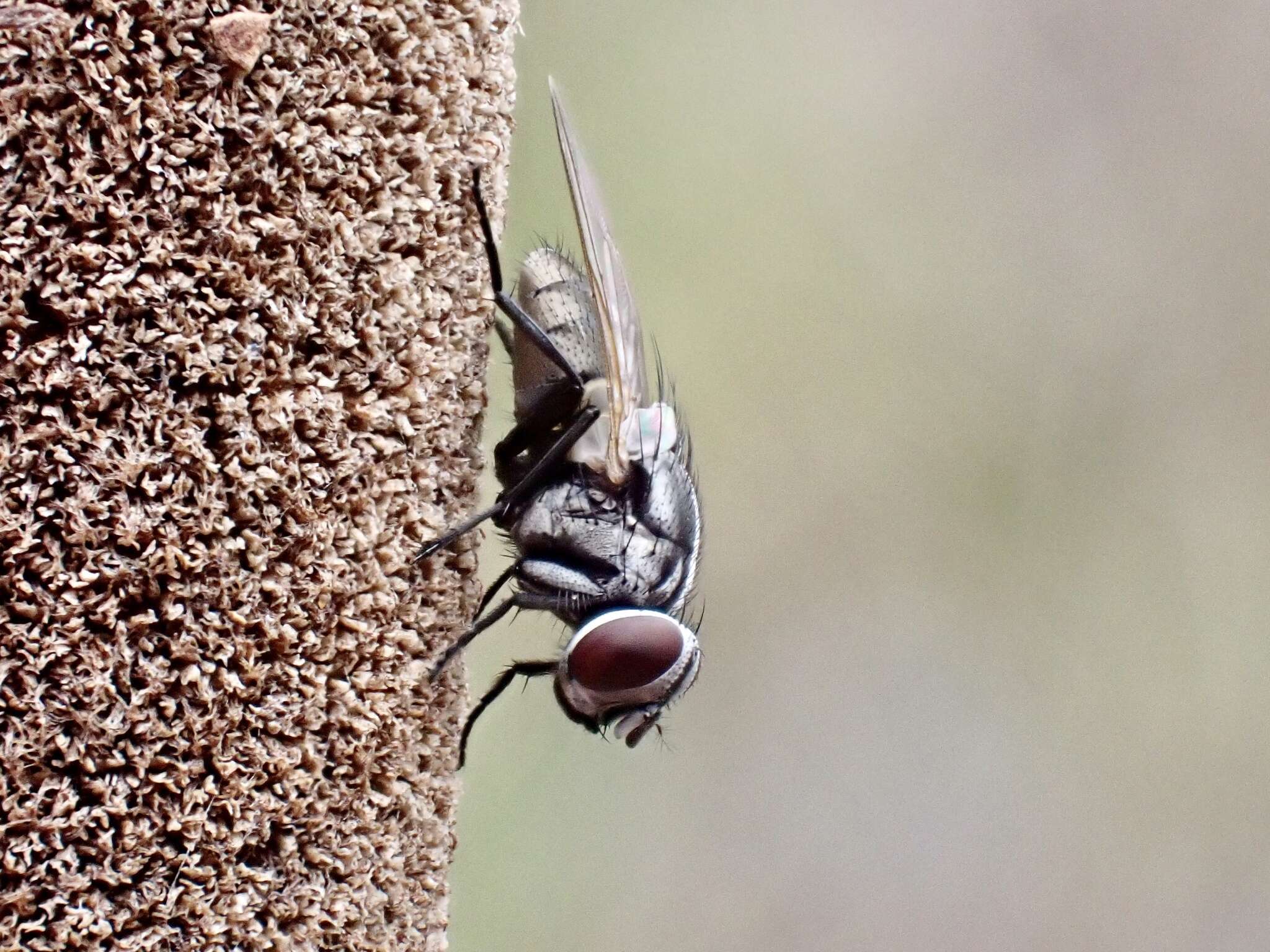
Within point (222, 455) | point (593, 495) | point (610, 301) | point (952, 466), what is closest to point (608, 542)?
point (593, 495)

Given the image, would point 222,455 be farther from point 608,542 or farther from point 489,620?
point 608,542

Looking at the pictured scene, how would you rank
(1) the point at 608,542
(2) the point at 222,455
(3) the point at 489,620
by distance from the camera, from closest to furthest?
(2) the point at 222,455
(3) the point at 489,620
(1) the point at 608,542

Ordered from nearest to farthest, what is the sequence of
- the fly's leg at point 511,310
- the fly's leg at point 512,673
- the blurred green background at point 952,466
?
1. the fly's leg at point 511,310
2. the fly's leg at point 512,673
3. the blurred green background at point 952,466

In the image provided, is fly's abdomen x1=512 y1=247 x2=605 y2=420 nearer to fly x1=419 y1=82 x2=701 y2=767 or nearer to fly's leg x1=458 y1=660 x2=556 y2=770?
fly x1=419 y1=82 x2=701 y2=767

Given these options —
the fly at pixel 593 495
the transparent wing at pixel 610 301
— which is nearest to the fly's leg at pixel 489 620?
the fly at pixel 593 495

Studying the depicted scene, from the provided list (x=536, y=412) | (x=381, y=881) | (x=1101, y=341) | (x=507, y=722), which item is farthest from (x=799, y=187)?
(x=381, y=881)

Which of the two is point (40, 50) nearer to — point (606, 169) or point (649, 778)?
point (606, 169)

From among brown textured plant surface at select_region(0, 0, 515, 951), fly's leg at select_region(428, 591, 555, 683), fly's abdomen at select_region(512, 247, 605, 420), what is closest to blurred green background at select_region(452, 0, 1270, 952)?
fly's abdomen at select_region(512, 247, 605, 420)

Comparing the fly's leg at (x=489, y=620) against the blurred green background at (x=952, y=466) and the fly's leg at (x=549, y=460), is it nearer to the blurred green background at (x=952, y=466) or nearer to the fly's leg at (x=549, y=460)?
the fly's leg at (x=549, y=460)
